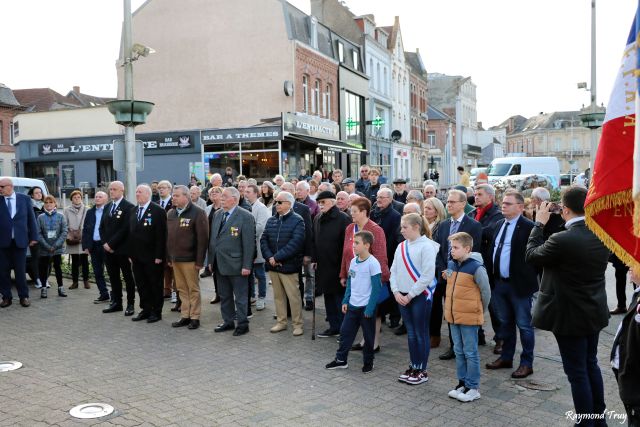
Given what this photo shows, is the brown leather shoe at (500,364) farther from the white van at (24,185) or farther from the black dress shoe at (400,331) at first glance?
the white van at (24,185)

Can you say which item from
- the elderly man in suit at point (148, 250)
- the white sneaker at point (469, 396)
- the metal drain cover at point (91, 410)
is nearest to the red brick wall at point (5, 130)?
the elderly man in suit at point (148, 250)

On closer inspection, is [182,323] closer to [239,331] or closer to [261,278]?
[239,331]

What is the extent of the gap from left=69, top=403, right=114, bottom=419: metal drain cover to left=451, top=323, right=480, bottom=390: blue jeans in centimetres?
333

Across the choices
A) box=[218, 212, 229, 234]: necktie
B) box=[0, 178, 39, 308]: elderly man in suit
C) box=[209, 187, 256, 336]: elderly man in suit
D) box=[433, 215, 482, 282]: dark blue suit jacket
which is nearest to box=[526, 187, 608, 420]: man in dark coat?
box=[433, 215, 482, 282]: dark blue suit jacket

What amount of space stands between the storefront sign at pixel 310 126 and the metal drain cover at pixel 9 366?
21078mm

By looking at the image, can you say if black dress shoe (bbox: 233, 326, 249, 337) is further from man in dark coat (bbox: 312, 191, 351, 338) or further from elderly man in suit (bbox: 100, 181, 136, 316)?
elderly man in suit (bbox: 100, 181, 136, 316)

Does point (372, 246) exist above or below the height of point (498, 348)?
above

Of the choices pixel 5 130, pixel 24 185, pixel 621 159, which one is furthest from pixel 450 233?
pixel 5 130

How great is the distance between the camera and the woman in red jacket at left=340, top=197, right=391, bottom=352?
7.05 m

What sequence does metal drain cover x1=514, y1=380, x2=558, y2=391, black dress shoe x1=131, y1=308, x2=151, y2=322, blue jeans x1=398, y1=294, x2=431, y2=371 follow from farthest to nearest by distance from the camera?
1. black dress shoe x1=131, y1=308, x2=151, y2=322
2. blue jeans x1=398, y1=294, x2=431, y2=371
3. metal drain cover x1=514, y1=380, x2=558, y2=391

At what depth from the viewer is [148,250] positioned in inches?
357

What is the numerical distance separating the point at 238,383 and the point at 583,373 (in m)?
3.36

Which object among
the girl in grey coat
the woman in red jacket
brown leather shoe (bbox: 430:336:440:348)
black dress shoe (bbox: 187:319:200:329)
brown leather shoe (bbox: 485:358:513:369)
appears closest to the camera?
brown leather shoe (bbox: 485:358:513:369)

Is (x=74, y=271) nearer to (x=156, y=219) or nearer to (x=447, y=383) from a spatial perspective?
(x=156, y=219)
